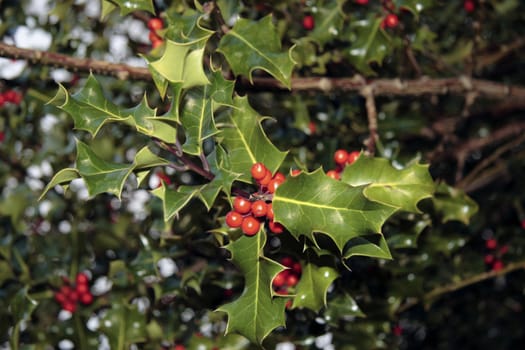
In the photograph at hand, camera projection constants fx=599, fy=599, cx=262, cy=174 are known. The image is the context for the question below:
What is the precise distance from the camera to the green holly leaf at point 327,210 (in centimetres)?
141

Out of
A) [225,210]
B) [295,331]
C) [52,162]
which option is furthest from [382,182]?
[52,162]

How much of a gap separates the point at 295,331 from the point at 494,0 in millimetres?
2004

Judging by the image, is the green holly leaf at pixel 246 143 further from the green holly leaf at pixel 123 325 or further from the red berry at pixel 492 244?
the red berry at pixel 492 244

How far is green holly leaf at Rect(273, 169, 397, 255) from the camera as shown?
141cm

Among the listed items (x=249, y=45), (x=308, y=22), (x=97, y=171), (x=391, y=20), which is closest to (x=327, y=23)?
(x=308, y=22)

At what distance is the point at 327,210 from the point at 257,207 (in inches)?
7.1

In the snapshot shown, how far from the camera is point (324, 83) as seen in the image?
87.0 inches

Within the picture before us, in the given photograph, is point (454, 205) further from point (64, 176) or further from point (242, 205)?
point (64, 176)

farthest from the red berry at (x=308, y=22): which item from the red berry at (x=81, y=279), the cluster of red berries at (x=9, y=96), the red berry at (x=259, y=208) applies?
the red berry at (x=81, y=279)

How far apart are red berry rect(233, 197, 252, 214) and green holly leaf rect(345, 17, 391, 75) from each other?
1026 mm

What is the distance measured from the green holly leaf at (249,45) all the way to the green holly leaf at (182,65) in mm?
331

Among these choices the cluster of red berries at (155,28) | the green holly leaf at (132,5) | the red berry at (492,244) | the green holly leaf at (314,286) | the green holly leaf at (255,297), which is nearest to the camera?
the green holly leaf at (255,297)

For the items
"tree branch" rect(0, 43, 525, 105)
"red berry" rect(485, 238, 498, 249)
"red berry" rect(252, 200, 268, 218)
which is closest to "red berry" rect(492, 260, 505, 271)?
"red berry" rect(485, 238, 498, 249)

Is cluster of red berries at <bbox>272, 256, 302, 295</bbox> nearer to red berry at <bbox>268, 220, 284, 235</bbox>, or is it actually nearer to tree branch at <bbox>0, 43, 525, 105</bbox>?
red berry at <bbox>268, 220, 284, 235</bbox>
